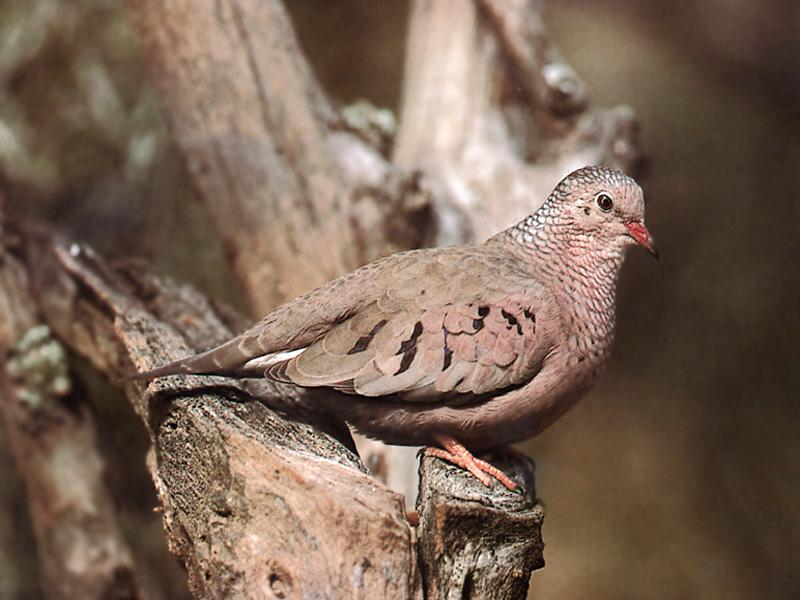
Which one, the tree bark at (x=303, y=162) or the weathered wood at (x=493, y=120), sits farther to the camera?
the weathered wood at (x=493, y=120)

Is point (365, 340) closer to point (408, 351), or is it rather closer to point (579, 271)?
point (408, 351)

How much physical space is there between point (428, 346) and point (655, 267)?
3056 mm

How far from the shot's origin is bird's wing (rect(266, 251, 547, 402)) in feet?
7.93

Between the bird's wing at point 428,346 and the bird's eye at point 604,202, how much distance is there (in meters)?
0.34

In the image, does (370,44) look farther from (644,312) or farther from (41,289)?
(41,289)

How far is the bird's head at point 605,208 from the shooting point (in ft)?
8.71

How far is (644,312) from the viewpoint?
17.4 feet

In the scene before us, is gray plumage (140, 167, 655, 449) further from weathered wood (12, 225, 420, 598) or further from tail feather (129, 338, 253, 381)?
weathered wood (12, 225, 420, 598)

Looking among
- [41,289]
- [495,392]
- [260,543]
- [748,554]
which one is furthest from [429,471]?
[748,554]

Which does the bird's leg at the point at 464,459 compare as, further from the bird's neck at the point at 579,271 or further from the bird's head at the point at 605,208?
the bird's head at the point at 605,208

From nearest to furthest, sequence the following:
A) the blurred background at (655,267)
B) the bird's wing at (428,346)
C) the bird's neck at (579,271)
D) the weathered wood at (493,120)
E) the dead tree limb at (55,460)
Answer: the bird's wing at (428,346) < the bird's neck at (579,271) < the dead tree limb at (55,460) < the weathered wood at (493,120) < the blurred background at (655,267)

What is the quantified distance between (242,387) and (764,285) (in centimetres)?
310

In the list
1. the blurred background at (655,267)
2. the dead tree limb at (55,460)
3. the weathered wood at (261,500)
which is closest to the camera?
the weathered wood at (261,500)

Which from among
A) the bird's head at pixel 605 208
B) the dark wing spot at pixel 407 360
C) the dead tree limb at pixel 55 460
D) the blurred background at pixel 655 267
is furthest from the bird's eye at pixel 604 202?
the dead tree limb at pixel 55 460
